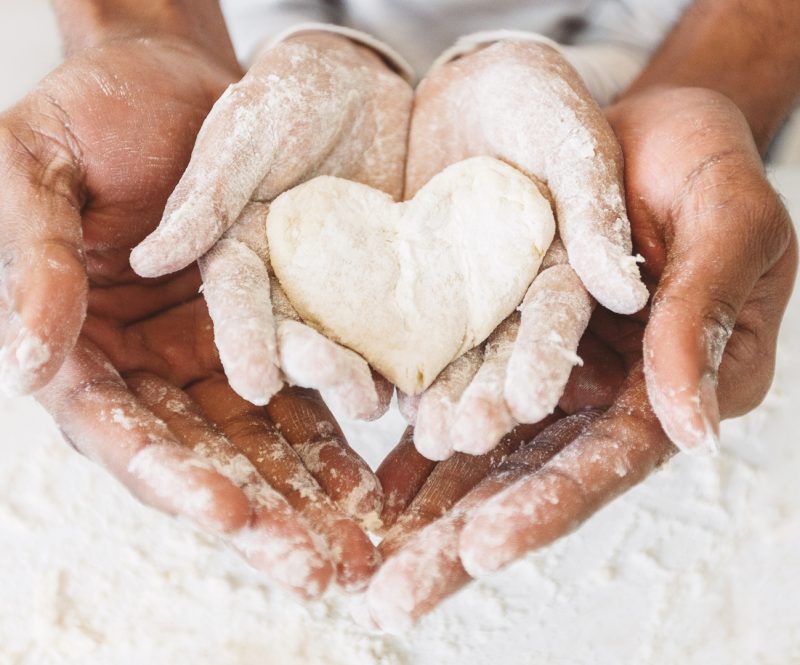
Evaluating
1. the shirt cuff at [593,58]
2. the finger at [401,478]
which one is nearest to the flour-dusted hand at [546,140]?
the shirt cuff at [593,58]

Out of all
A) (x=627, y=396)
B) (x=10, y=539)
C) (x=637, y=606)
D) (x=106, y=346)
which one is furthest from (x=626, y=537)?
(x=10, y=539)

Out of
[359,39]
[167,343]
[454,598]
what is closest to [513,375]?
[167,343]

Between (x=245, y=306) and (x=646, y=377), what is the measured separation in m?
0.46

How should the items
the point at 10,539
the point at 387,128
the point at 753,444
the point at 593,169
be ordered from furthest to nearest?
the point at 753,444
the point at 10,539
the point at 387,128
the point at 593,169

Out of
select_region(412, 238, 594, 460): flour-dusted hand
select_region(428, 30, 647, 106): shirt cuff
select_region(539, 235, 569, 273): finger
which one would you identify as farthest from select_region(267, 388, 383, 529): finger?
select_region(428, 30, 647, 106): shirt cuff

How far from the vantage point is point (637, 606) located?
4.65 feet

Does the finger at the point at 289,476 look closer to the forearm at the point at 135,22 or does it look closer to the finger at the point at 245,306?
the finger at the point at 245,306

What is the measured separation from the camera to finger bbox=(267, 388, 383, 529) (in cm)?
92

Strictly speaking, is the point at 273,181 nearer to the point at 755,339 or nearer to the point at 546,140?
the point at 546,140

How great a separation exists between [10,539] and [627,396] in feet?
4.09

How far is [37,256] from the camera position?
822 mm

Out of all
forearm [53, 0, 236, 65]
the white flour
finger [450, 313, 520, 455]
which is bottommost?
the white flour

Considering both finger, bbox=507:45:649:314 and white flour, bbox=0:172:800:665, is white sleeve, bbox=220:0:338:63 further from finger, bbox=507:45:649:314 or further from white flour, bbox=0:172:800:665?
white flour, bbox=0:172:800:665

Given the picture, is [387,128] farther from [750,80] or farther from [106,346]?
[750,80]
